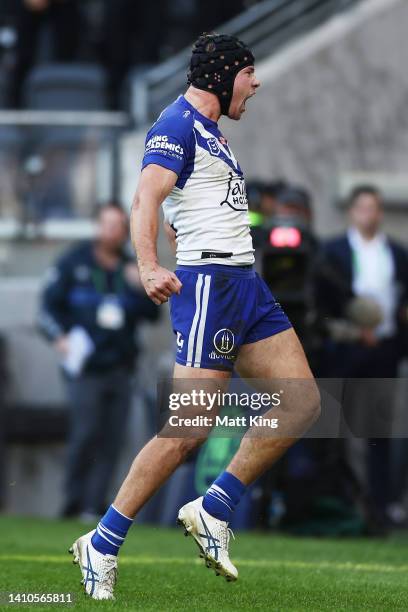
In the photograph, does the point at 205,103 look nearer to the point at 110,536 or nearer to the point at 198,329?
the point at 198,329

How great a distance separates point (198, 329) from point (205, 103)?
95 cm

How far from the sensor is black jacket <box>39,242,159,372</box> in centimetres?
1153

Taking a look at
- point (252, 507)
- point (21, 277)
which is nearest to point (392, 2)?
point (21, 277)

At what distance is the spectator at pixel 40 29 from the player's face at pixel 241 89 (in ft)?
22.9

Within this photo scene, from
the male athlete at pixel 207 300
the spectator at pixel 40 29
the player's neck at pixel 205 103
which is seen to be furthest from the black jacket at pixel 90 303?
the player's neck at pixel 205 103

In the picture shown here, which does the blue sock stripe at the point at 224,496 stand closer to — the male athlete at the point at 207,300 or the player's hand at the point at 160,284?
the male athlete at the point at 207,300

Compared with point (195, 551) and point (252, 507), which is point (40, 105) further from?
point (195, 551)

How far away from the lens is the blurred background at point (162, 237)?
10672mm

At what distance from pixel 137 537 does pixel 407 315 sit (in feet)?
8.75

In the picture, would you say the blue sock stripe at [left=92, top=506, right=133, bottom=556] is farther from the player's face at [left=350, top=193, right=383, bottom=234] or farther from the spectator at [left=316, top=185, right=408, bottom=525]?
the player's face at [left=350, top=193, right=383, bottom=234]

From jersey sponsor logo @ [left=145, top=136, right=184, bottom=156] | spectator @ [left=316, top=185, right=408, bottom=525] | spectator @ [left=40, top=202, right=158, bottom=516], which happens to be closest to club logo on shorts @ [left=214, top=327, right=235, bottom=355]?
jersey sponsor logo @ [left=145, top=136, right=184, bottom=156]

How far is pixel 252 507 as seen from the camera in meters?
10.7

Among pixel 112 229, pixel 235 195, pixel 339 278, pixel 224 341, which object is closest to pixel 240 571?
pixel 224 341

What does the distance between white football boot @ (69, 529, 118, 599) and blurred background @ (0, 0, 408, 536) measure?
413 cm
